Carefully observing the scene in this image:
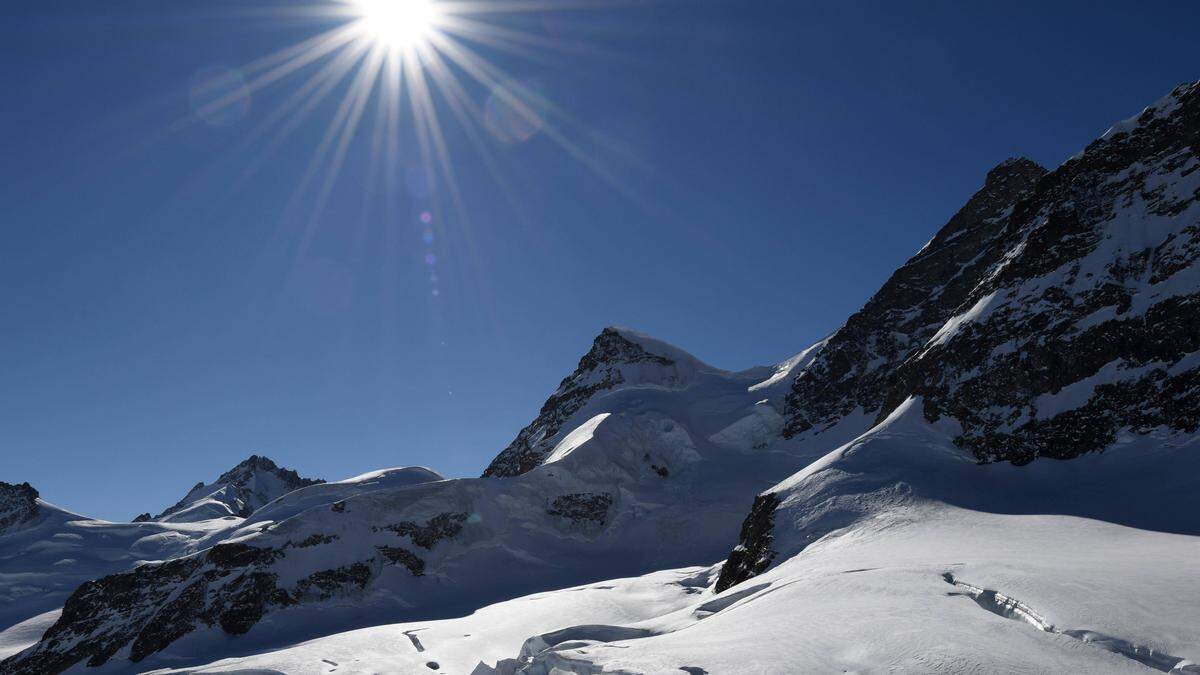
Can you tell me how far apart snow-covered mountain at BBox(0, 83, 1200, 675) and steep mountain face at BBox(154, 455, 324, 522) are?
68717 millimetres

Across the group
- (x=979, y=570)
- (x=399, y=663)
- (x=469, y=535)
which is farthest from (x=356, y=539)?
(x=979, y=570)

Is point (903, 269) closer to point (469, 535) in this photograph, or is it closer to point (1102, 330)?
point (1102, 330)

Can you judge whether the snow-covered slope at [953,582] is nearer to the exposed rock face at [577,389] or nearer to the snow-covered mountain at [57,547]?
the exposed rock face at [577,389]

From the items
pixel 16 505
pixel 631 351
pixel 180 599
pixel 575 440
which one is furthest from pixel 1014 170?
pixel 16 505

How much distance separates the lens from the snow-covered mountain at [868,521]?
1523 cm

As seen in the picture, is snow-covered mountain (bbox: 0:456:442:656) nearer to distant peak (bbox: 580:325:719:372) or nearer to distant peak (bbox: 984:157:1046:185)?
distant peak (bbox: 580:325:719:372)

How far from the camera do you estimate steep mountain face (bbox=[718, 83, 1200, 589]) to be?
3139 centimetres

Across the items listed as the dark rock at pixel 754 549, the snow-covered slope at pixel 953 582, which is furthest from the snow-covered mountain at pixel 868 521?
the dark rock at pixel 754 549

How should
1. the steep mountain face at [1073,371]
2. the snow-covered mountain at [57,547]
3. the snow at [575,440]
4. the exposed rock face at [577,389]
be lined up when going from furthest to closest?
the exposed rock face at [577,389]
the snow-covered mountain at [57,547]
the snow at [575,440]
the steep mountain face at [1073,371]

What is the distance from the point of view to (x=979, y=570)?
1795 cm

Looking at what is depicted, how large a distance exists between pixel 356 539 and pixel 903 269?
85621 mm

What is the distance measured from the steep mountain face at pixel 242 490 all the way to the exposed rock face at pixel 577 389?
73.8 metres

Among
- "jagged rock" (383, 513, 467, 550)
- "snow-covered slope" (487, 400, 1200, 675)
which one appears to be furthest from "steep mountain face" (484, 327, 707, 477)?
"snow-covered slope" (487, 400, 1200, 675)

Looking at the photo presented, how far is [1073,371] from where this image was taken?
123 ft
